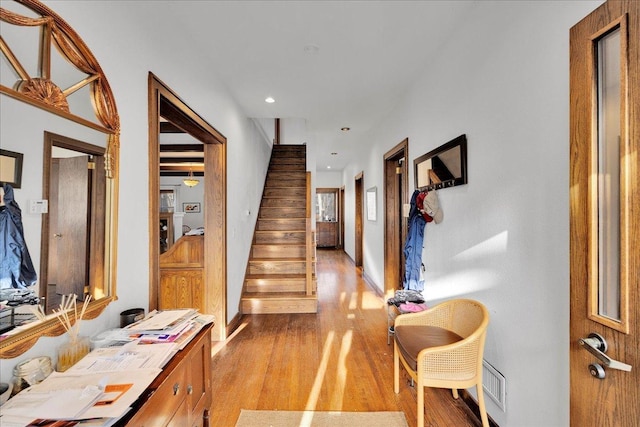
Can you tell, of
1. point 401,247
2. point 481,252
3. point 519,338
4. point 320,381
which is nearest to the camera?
point 519,338

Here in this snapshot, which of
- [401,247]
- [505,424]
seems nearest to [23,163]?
[505,424]

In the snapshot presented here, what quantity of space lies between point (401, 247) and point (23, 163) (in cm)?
390

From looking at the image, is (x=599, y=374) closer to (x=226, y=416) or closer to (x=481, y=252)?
(x=481, y=252)

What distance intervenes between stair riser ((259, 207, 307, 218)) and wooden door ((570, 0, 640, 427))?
4341 mm

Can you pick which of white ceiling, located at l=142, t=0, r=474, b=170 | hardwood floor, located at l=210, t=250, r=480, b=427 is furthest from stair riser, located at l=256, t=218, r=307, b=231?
white ceiling, located at l=142, t=0, r=474, b=170

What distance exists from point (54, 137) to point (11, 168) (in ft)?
0.69

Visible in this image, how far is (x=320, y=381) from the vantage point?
226 cm

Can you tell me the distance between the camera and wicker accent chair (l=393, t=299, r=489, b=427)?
5.29 ft

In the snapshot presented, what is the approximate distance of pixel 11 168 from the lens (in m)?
0.90

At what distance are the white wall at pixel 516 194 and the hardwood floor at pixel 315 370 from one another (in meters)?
0.70

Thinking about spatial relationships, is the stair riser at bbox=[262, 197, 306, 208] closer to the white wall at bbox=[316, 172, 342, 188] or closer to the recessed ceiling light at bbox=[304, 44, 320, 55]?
the recessed ceiling light at bbox=[304, 44, 320, 55]

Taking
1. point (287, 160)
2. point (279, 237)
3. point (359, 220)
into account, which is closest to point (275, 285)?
point (279, 237)

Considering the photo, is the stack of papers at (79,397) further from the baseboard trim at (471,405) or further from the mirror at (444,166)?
the mirror at (444,166)

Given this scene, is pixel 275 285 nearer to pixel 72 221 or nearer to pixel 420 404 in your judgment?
pixel 420 404
